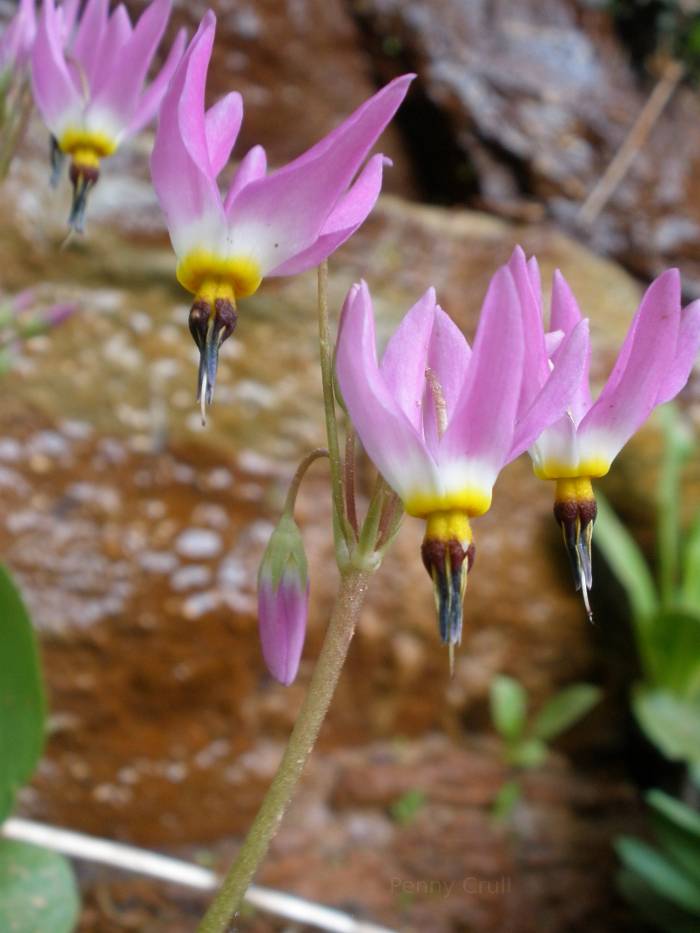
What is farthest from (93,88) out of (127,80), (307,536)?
(307,536)

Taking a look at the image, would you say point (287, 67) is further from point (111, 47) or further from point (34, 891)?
point (34, 891)

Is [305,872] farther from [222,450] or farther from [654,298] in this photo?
[654,298]

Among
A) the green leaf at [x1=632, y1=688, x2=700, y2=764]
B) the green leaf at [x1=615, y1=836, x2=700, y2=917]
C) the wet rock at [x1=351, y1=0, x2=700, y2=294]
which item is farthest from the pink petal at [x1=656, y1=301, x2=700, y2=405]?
the wet rock at [x1=351, y1=0, x2=700, y2=294]

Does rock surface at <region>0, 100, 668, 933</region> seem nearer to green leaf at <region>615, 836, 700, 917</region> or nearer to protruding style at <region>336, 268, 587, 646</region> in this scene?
green leaf at <region>615, 836, 700, 917</region>

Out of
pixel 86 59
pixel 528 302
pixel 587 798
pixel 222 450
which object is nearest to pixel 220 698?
pixel 222 450

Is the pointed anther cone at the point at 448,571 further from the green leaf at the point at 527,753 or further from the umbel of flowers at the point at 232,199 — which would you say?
the green leaf at the point at 527,753

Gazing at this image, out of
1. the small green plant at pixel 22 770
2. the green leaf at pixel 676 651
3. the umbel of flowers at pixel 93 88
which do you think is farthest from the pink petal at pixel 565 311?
the green leaf at pixel 676 651

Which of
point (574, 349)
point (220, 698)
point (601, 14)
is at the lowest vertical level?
point (220, 698)
